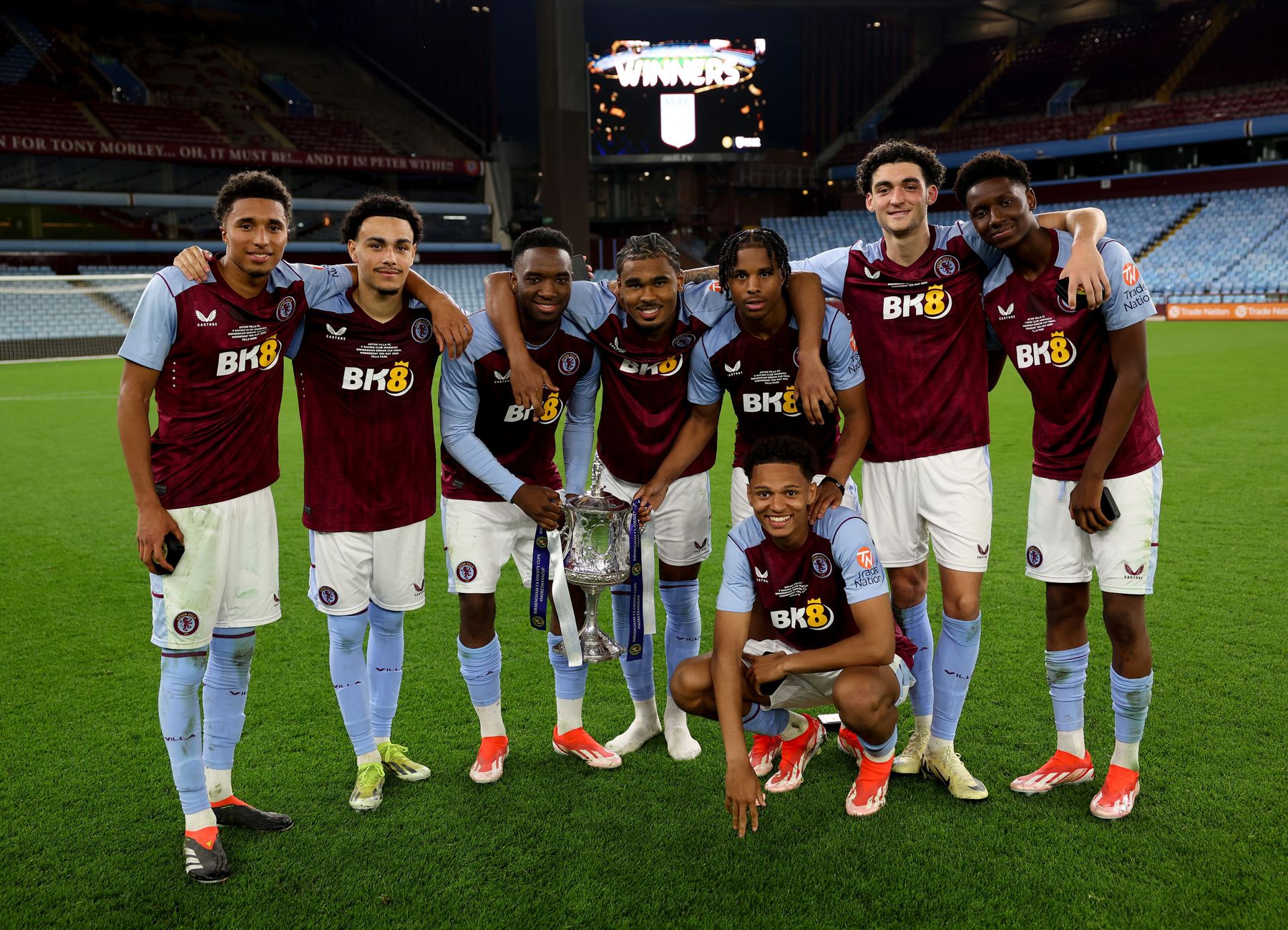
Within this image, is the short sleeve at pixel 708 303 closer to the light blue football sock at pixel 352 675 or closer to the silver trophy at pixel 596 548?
the silver trophy at pixel 596 548

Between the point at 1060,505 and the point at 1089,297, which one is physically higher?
the point at 1089,297

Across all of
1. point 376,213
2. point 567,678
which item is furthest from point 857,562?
point 376,213

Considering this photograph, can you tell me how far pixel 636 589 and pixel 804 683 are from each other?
0.69 m

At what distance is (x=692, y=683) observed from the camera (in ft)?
10.9

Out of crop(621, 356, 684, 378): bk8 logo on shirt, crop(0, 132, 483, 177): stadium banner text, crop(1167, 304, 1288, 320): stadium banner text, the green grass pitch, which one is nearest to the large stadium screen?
crop(0, 132, 483, 177): stadium banner text

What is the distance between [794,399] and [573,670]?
1.33m

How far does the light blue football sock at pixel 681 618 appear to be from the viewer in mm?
3926

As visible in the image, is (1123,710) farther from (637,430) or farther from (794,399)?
(637,430)

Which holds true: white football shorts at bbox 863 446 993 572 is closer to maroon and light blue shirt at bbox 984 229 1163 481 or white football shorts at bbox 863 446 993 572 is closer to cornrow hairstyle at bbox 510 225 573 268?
maroon and light blue shirt at bbox 984 229 1163 481

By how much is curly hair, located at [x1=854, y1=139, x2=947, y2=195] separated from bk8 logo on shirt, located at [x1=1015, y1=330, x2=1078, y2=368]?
2.10 ft

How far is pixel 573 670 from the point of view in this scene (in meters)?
3.86

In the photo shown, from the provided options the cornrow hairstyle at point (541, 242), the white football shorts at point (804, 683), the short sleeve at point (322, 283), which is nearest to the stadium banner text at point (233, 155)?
the short sleeve at point (322, 283)

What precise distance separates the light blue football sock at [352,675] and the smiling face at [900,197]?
230 cm

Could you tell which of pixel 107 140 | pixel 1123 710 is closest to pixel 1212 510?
pixel 1123 710
